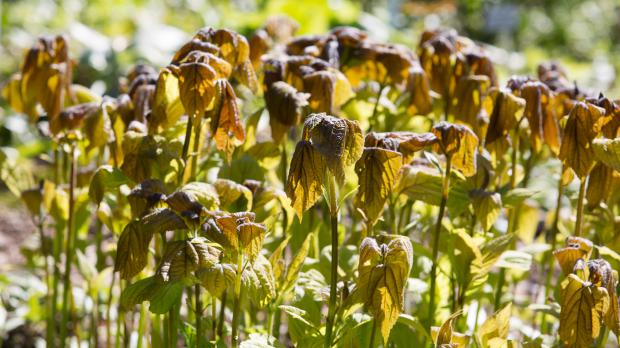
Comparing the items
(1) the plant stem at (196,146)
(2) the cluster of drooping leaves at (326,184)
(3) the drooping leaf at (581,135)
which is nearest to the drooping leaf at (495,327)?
(2) the cluster of drooping leaves at (326,184)

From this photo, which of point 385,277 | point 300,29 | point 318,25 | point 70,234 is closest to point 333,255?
point 385,277

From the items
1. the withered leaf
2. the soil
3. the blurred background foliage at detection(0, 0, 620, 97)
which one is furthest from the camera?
the blurred background foliage at detection(0, 0, 620, 97)

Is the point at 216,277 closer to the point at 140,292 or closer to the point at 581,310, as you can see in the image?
the point at 140,292

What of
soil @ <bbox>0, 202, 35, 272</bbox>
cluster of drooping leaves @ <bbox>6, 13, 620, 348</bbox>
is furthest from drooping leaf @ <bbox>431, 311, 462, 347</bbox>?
soil @ <bbox>0, 202, 35, 272</bbox>

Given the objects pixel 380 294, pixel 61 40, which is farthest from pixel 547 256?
pixel 61 40

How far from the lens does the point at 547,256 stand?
1692 millimetres

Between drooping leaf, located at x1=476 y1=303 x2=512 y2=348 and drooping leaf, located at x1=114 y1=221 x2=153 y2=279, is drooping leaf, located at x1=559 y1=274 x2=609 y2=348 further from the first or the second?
drooping leaf, located at x1=114 y1=221 x2=153 y2=279

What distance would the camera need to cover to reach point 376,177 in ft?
3.24

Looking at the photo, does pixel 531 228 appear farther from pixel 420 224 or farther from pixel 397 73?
pixel 397 73

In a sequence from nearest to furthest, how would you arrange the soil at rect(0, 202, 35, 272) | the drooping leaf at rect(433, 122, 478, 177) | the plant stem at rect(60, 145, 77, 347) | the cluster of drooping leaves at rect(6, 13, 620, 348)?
the cluster of drooping leaves at rect(6, 13, 620, 348) → the drooping leaf at rect(433, 122, 478, 177) → the plant stem at rect(60, 145, 77, 347) → the soil at rect(0, 202, 35, 272)

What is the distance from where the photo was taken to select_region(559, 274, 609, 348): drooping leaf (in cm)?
106

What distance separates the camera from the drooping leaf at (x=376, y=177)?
98 cm

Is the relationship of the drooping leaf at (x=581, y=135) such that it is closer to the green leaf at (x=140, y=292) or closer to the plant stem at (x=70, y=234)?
the green leaf at (x=140, y=292)

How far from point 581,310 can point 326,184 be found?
0.40m
